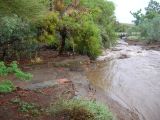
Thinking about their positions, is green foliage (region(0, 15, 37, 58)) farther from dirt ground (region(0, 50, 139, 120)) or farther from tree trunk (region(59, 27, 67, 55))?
tree trunk (region(59, 27, 67, 55))

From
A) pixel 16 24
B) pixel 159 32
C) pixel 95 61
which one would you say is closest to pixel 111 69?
pixel 95 61

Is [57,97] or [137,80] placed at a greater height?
[57,97]

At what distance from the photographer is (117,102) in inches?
503

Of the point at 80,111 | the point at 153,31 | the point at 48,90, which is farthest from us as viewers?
the point at 153,31

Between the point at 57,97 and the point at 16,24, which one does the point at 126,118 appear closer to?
the point at 57,97

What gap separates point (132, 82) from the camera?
1742 cm

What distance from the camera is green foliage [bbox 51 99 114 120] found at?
8.58m

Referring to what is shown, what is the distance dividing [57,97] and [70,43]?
1213 cm

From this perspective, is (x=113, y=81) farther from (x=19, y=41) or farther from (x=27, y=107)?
(x=27, y=107)

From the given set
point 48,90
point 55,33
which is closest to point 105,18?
point 55,33

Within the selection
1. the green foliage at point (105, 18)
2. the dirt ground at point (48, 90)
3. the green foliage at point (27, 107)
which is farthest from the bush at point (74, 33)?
the green foliage at point (27, 107)

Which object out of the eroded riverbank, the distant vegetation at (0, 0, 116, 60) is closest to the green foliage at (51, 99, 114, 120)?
the eroded riverbank

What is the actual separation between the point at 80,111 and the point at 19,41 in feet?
36.6

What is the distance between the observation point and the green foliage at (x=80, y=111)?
858 centimetres
